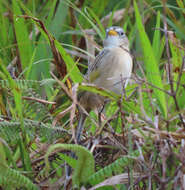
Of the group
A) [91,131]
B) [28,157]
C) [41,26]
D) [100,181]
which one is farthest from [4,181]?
[41,26]

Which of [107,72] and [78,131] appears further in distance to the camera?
[107,72]

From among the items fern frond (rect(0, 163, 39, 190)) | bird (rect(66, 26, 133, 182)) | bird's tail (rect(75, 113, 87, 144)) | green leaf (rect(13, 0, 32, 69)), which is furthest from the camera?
green leaf (rect(13, 0, 32, 69))

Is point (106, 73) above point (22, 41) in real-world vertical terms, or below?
below

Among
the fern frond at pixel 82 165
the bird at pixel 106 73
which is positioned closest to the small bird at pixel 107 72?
the bird at pixel 106 73

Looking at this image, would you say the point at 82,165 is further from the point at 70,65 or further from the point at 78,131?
the point at 70,65

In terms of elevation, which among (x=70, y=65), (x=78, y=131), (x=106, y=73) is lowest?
(x=78, y=131)

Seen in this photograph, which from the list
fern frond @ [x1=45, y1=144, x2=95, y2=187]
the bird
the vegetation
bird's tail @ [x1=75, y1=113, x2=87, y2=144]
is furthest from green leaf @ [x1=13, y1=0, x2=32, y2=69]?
fern frond @ [x1=45, y1=144, x2=95, y2=187]

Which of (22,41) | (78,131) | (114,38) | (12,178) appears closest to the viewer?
(12,178)

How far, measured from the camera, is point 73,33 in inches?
128

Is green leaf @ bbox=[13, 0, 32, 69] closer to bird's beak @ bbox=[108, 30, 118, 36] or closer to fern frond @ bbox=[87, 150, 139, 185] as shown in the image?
bird's beak @ bbox=[108, 30, 118, 36]

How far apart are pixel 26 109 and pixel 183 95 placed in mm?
868

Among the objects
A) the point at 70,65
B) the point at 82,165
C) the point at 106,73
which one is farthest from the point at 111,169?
the point at 106,73

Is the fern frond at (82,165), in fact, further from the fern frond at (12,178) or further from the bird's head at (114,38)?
the bird's head at (114,38)

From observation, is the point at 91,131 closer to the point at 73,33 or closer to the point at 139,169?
the point at 139,169
